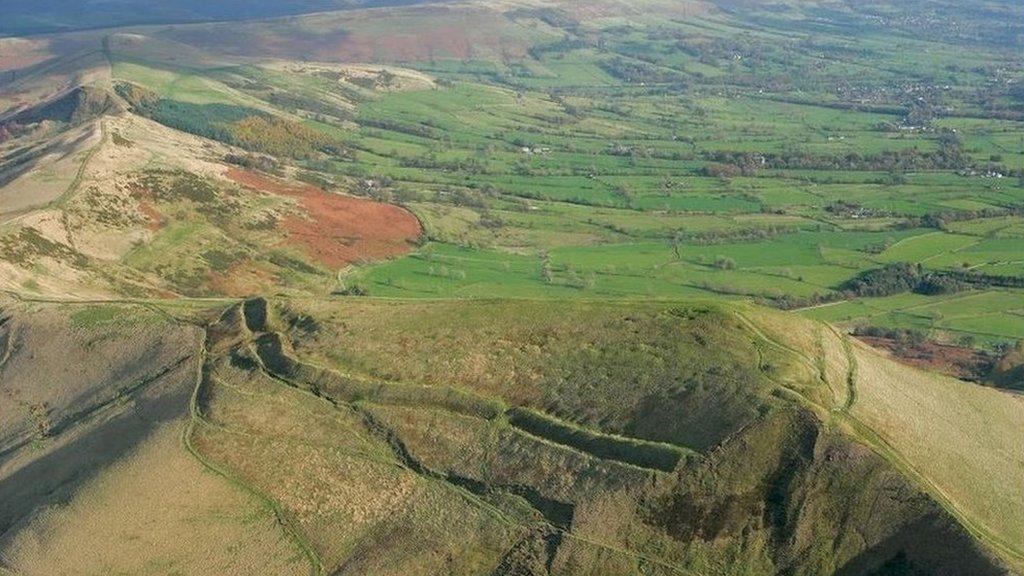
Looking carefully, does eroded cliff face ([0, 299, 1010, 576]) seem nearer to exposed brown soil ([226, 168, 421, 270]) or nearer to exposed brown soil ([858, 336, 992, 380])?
exposed brown soil ([858, 336, 992, 380])

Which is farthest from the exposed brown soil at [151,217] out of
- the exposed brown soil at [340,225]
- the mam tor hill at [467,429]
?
the exposed brown soil at [340,225]

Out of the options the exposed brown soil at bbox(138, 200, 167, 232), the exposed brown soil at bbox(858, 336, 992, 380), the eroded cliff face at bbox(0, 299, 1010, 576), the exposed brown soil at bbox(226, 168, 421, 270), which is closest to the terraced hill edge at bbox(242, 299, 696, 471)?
the eroded cliff face at bbox(0, 299, 1010, 576)

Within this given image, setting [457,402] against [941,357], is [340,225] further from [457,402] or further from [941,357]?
[457,402]

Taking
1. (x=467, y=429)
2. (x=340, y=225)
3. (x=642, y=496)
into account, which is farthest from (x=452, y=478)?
(x=340, y=225)

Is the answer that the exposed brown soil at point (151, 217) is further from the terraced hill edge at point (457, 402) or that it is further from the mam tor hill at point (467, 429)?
the terraced hill edge at point (457, 402)

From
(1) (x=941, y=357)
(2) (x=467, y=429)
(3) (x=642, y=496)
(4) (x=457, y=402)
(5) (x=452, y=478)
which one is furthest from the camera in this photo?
(1) (x=941, y=357)
